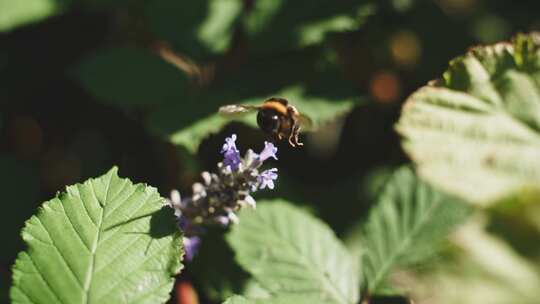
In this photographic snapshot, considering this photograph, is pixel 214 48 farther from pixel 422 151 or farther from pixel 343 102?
pixel 422 151

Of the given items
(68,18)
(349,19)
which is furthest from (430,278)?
(68,18)

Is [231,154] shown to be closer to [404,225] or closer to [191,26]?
[404,225]

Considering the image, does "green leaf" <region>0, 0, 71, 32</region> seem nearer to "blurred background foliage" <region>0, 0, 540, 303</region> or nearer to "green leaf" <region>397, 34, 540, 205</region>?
"blurred background foliage" <region>0, 0, 540, 303</region>

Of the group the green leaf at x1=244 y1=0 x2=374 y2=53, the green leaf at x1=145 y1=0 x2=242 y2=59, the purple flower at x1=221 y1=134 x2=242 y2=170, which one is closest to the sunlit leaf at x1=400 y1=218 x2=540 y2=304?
the purple flower at x1=221 y1=134 x2=242 y2=170

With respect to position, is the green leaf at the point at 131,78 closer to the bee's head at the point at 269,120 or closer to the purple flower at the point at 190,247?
the purple flower at the point at 190,247

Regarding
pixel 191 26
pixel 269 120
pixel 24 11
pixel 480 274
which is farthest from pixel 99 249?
pixel 24 11

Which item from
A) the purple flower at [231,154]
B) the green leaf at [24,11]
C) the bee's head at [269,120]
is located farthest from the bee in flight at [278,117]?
the green leaf at [24,11]
